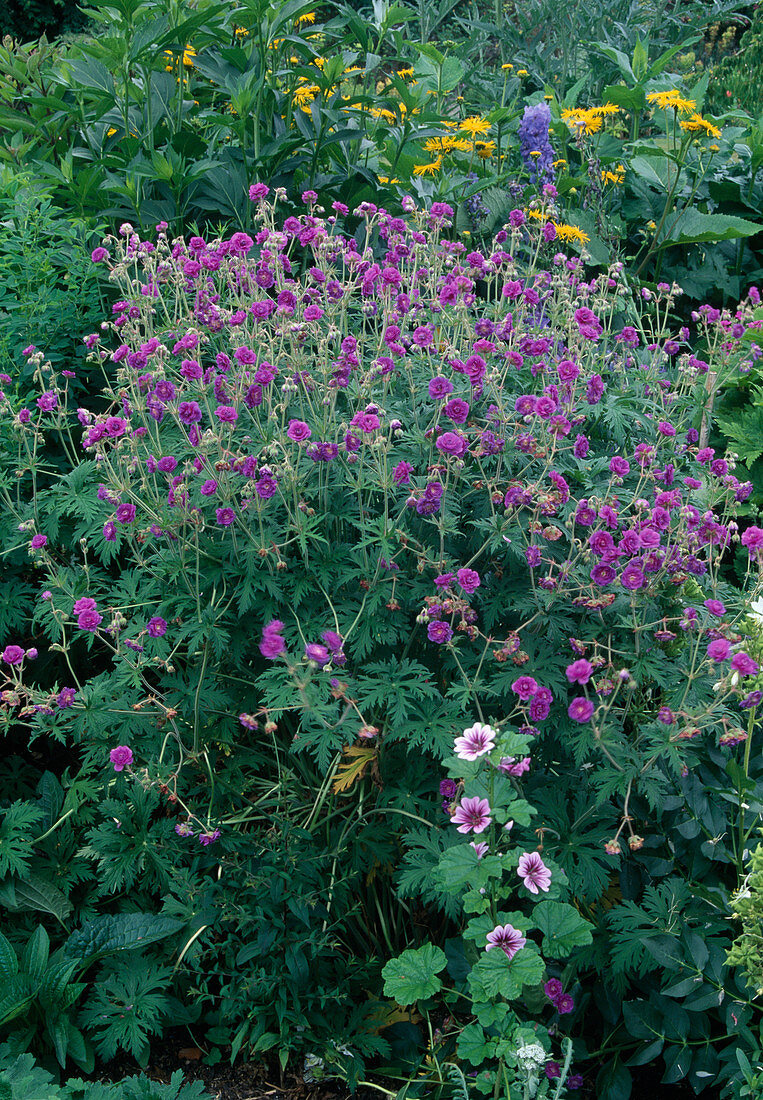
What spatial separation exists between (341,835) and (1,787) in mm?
1225

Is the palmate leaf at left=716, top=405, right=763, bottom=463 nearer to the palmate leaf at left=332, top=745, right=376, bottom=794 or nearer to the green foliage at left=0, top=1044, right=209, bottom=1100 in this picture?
the palmate leaf at left=332, top=745, right=376, bottom=794

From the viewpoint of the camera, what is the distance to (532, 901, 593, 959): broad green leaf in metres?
2.02

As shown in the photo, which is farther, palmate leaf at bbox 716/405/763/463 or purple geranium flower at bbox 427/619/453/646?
palmate leaf at bbox 716/405/763/463

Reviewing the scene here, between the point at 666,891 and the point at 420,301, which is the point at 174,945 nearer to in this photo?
the point at 666,891

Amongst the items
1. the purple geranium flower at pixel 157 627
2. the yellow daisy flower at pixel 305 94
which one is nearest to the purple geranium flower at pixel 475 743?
the purple geranium flower at pixel 157 627

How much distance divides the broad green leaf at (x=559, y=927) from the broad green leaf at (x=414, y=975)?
240mm

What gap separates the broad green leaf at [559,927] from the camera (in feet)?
6.61

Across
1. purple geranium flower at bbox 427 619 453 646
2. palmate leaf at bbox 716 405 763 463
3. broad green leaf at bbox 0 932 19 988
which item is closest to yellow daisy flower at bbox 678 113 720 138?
palmate leaf at bbox 716 405 763 463

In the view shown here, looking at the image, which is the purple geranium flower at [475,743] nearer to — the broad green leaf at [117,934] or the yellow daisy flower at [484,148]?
the broad green leaf at [117,934]

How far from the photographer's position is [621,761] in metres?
2.27

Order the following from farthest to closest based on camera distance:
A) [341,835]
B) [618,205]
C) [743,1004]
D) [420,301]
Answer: [618,205]
[420,301]
[341,835]
[743,1004]

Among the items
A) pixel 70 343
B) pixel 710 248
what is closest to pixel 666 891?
pixel 70 343

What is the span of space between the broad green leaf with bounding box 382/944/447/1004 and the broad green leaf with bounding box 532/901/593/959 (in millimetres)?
240

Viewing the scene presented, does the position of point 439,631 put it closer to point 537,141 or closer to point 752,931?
point 752,931
